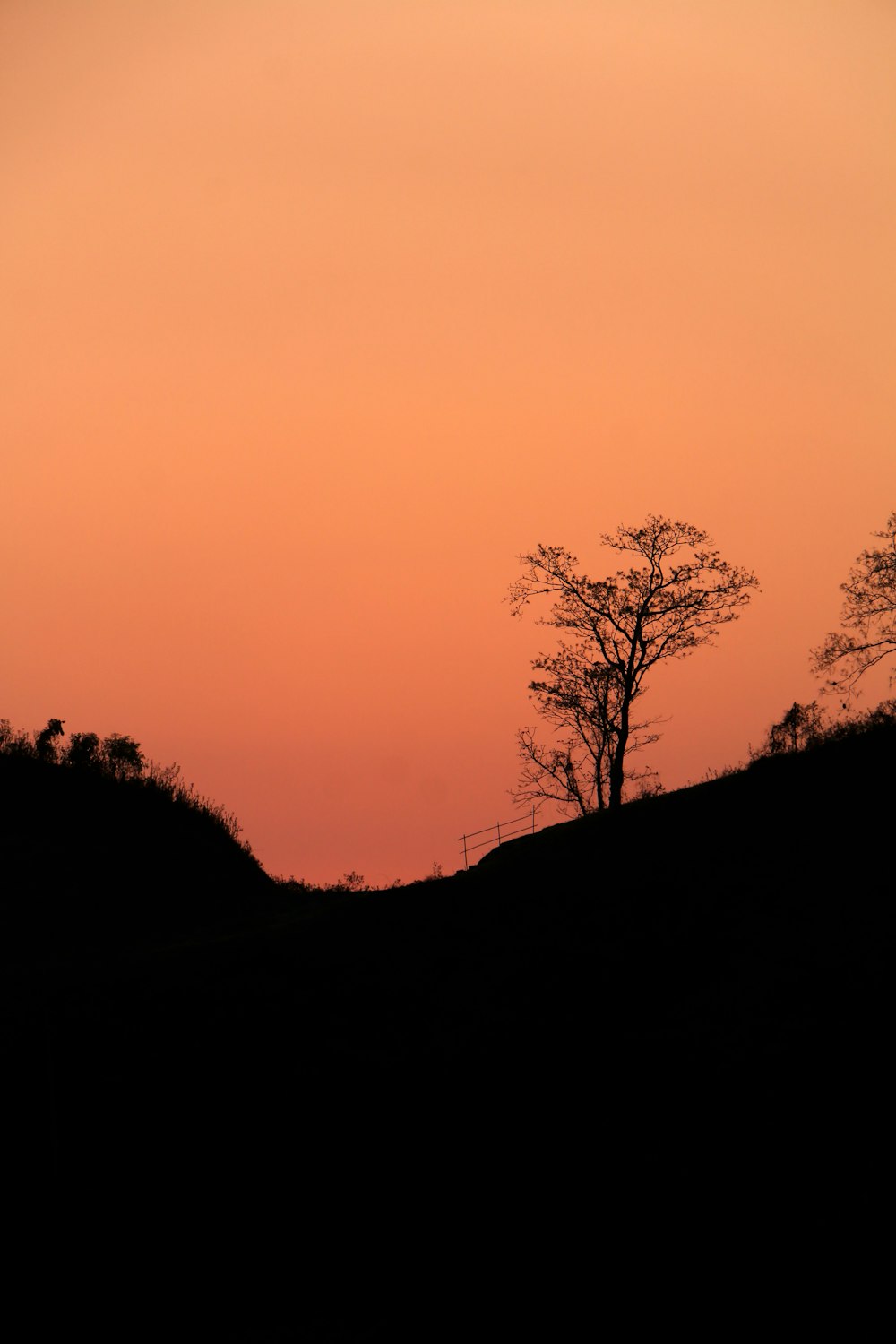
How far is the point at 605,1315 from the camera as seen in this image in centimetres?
1375

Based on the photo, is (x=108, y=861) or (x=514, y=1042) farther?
(x=108, y=861)

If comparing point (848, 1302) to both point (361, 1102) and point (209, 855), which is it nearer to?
point (361, 1102)

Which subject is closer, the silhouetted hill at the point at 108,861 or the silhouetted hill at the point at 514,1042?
the silhouetted hill at the point at 514,1042

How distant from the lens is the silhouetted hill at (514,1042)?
16.7 meters

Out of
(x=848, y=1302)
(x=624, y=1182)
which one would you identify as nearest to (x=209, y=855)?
(x=624, y=1182)

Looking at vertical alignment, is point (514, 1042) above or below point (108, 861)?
below

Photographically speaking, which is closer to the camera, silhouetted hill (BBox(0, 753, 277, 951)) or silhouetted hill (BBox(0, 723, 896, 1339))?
silhouetted hill (BBox(0, 723, 896, 1339))

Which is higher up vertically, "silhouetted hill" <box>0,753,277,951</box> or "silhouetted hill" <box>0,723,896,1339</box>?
"silhouetted hill" <box>0,753,277,951</box>

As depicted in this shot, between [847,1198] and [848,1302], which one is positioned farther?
[847,1198]

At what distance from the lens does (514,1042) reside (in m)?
22.2

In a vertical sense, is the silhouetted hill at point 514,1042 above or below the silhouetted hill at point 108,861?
below

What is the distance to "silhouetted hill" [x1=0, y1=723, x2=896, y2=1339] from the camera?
54.7ft

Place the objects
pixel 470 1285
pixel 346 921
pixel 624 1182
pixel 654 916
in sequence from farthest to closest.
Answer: pixel 346 921 → pixel 654 916 → pixel 624 1182 → pixel 470 1285

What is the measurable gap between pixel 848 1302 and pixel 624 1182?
12.9 ft
